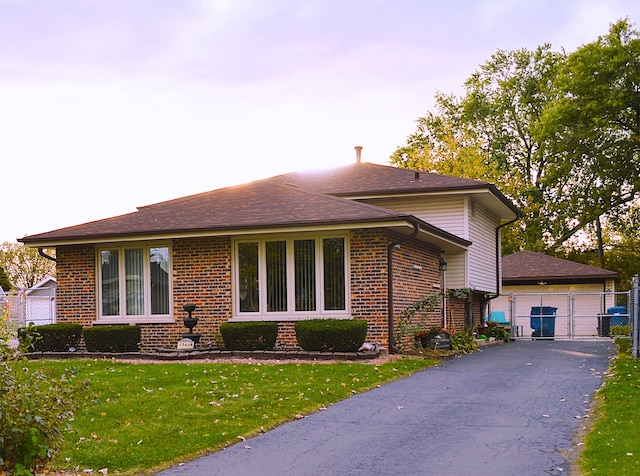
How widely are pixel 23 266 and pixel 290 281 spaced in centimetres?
5071

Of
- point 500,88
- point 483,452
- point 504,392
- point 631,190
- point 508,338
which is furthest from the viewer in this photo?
point 500,88

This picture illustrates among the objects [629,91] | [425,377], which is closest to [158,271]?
[425,377]

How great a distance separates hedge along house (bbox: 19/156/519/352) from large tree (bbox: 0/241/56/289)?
149ft

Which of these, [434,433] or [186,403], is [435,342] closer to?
[186,403]

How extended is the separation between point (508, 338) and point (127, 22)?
52.5 ft

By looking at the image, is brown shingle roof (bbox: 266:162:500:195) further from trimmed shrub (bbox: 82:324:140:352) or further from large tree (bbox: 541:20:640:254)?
large tree (bbox: 541:20:640:254)

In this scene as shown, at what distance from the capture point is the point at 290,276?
1741 centimetres

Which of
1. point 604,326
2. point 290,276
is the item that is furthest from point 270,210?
point 604,326

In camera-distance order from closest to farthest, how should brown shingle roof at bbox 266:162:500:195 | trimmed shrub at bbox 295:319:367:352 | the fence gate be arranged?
trimmed shrub at bbox 295:319:367:352 < brown shingle roof at bbox 266:162:500:195 < the fence gate

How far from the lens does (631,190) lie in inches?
1635

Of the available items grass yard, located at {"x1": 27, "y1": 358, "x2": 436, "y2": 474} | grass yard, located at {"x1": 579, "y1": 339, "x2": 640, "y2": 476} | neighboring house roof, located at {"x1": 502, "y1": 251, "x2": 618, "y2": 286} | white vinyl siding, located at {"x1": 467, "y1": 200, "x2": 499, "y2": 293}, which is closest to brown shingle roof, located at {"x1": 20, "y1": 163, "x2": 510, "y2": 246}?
white vinyl siding, located at {"x1": 467, "y1": 200, "x2": 499, "y2": 293}

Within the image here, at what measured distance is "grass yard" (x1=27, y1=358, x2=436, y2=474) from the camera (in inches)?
295

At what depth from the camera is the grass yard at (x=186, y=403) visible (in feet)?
24.6

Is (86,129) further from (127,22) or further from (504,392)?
(504,392)
